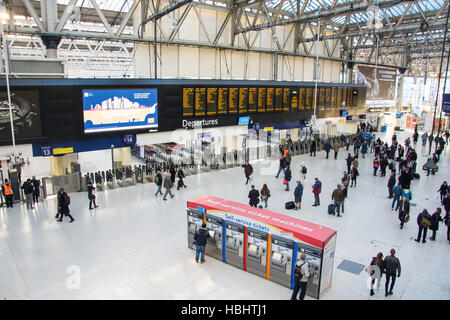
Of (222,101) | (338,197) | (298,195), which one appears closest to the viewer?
(338,197)

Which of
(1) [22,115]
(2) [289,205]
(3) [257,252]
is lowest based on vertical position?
(2) [289,205]

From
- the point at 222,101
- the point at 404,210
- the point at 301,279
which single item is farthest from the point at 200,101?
the point at 301,279

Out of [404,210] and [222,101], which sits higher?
[222,101]

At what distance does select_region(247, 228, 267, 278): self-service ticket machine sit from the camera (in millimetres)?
8078

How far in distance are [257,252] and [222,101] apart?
36.7 feet

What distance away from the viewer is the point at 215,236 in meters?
9.02

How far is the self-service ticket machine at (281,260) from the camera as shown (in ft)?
25.1

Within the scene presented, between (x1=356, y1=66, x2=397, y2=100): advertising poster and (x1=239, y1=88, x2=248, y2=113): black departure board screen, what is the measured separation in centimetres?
1758

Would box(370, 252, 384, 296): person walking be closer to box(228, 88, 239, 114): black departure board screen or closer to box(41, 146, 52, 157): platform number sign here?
box(41, 146, 52, 157): platform number sign

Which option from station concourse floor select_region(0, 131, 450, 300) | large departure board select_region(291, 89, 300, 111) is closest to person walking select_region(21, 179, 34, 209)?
station concourse floor select_region(0, 131, 450, 300)

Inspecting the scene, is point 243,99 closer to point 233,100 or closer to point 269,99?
point 233,100

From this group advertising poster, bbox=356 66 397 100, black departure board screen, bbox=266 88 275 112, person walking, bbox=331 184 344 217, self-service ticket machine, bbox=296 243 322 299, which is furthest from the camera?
advertising poster, bbox=356 66 397 100

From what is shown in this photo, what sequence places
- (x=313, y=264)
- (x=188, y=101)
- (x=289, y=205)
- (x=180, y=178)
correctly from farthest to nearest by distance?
(x=188, y=101) < (x=180, y=178) < (x=289, y=205) < (x=313, y=264)

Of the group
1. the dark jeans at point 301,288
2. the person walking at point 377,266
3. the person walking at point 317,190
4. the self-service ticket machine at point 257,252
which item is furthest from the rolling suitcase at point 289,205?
the dark jeans at point 301,288
